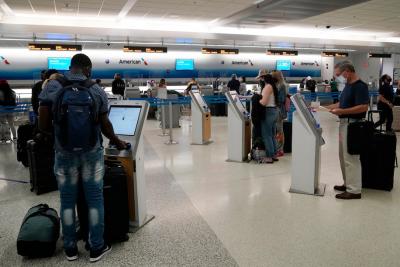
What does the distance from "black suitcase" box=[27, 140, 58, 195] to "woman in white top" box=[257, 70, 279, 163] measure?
10.8 ft

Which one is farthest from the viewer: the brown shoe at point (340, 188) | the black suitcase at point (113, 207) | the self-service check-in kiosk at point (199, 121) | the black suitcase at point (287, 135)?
the self-service check-in kiosk at point (199, 121)

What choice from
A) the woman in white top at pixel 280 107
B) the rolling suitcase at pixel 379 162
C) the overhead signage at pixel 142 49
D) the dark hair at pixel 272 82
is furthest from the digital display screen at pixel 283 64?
the rolling suitcase at pixel 379 162

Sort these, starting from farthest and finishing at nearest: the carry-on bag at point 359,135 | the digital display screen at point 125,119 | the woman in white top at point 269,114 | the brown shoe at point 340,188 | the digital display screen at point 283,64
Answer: the digital display screen at point 283,64 → the woman in white top at point 269,114 → the brown shoe at point 340,188 → the carry-on bag at point 359,135 → the digital display screen at point 125,119

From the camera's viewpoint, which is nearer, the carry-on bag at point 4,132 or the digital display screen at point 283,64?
the carry-on bag at point 4,132

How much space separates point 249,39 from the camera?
14.4 metres

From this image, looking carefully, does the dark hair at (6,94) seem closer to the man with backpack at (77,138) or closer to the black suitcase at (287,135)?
the black suitcase at (287,135)

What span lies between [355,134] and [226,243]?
6.54 feet

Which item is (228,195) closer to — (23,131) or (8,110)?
(23,131)

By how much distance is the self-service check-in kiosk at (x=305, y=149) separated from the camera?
4203mm

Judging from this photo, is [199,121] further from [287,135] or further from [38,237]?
[38,237]

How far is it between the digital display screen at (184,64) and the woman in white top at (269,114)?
37.9 feet

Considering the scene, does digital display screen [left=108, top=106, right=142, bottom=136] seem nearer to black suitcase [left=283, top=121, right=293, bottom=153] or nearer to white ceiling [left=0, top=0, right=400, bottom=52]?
black suitcase [left=283, top=121, right=293, bottom=153]

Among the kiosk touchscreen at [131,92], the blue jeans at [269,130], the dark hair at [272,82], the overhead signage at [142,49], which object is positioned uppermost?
the overhead signage at [142,49]

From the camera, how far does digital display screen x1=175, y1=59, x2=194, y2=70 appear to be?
17.2 meters
